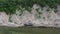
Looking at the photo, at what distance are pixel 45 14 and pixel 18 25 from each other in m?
2.56

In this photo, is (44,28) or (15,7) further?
(15,7)

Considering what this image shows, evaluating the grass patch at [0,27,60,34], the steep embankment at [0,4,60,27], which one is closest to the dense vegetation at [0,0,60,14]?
the steep embankment at [0,4,60,27]

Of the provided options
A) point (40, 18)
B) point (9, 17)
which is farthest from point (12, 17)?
point (40, 18)

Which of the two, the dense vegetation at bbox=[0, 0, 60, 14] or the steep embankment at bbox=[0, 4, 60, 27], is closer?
the steep embankment at bbox=[0, 4, 60, 27]

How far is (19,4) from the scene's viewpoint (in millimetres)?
22453

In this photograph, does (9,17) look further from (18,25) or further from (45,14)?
(45,14)

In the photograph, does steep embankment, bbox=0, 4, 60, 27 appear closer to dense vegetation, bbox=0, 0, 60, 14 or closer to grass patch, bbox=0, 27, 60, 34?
dense vegetation, bbox=0, 0, 60, 14

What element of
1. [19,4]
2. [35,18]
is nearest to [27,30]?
[35,18]

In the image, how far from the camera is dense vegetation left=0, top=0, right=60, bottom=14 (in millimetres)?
22062

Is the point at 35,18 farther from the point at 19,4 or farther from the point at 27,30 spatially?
the point at 27,30

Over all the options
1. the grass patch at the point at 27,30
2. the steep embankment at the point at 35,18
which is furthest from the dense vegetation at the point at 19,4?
the grass patch at the point at 27,30

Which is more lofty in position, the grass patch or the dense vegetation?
the dense vegetation

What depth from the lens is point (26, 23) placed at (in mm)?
21219

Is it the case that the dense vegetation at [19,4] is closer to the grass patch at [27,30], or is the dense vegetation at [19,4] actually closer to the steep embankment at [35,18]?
the steep embankment at [35,18]
